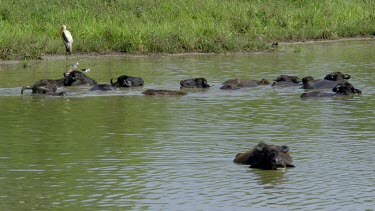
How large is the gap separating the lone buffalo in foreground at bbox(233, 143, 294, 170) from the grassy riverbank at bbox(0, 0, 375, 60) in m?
12.7

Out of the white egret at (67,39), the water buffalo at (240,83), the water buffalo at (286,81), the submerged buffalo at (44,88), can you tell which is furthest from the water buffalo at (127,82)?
the white egret at (67,39)

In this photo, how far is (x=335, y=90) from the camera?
15.9m

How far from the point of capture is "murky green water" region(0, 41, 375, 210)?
8.82m

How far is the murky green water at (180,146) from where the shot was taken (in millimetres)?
8820

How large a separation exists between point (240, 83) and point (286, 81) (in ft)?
2.77

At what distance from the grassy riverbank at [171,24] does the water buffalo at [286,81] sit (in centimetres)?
644

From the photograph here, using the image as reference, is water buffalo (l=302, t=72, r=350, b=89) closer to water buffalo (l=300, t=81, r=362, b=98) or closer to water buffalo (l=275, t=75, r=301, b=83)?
water buffalo (l=275, t=75, r=301, b=83)

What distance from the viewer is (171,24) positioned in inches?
1019

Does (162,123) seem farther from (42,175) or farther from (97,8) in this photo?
(97,8)

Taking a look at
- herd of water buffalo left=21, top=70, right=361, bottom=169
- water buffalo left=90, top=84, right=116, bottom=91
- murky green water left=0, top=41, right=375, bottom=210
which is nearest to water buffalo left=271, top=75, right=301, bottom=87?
herd of water buffalo left=21, top=70, right=361, bottom=169

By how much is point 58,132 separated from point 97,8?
14.8 meters

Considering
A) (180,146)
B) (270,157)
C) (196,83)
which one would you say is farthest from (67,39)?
(270,157)

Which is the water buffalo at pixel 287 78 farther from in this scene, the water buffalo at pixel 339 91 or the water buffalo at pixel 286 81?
the water buffalo at pixel 339 91

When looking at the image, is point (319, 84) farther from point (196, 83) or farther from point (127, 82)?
point (127, 82)
